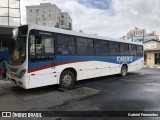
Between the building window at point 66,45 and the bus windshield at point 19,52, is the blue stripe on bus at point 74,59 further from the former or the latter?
the bus windshield at point 19,52

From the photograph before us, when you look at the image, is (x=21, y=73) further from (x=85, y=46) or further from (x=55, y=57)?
(x=85, y=46)

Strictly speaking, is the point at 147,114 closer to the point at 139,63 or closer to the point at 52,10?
the point at 139,63

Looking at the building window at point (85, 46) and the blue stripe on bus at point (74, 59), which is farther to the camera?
the building window at point (85, 46)

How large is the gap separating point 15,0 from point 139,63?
13526mm

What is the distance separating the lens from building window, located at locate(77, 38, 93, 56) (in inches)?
403

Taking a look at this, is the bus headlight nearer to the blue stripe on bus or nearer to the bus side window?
the blue stripe on bus

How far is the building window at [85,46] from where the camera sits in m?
10.2

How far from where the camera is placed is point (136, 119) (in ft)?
17.8

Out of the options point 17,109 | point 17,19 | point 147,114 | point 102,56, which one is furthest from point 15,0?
point 147,114

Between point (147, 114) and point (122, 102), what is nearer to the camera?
point (147, 114)

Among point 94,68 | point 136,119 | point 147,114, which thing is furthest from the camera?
point 94,68

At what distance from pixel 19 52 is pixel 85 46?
13.1 feet

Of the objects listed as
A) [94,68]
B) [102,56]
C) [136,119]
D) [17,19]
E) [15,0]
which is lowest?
[136,119]

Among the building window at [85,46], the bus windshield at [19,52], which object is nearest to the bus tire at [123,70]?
the building window at [85,46]
